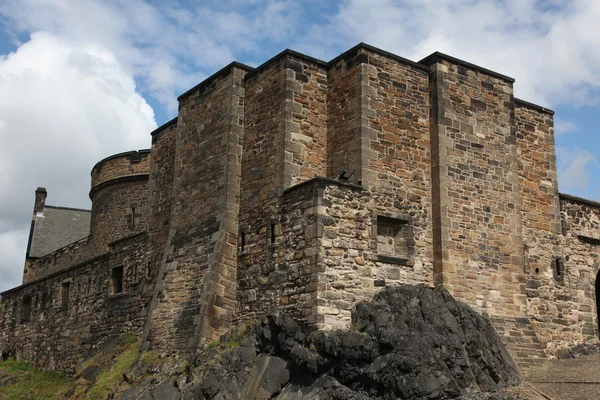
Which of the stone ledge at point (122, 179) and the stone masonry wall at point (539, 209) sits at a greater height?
the stone ledge at point (122, 179)

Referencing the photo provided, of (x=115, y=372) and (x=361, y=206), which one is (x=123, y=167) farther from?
(x=361, y=206)

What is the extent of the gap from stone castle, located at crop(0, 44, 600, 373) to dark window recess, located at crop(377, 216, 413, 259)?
0.04 metres

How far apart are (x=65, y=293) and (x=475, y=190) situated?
14.3 meters

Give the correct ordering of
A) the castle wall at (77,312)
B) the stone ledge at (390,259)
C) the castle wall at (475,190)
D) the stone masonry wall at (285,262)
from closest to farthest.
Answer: the stone masonry wall at (285,262), the stone ledge at (390,259), the castle wall at (475,190), the castle wall at (77,312)

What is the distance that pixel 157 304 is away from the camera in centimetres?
1811

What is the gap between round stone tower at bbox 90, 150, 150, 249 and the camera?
26172mm

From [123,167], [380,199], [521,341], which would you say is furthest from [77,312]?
[521,341]

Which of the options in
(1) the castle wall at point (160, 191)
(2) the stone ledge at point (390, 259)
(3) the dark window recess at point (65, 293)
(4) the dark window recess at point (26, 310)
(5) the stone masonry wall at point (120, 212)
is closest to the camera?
(2) the stone ledge at point (390, 259)

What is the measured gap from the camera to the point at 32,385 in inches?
910

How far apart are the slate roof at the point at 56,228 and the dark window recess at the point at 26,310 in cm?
492

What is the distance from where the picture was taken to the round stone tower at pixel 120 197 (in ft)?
85.9

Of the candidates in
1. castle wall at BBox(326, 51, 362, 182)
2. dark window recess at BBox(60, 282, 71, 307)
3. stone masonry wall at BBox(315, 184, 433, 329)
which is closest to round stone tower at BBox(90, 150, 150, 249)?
dark window recess at BBox(60, 282, 71, 307)

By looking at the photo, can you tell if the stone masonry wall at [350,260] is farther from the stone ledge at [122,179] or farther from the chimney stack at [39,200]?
the chimney stack at [39,200]

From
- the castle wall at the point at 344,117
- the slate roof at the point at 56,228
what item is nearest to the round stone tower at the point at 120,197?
the slate roof at the point at 56,228
